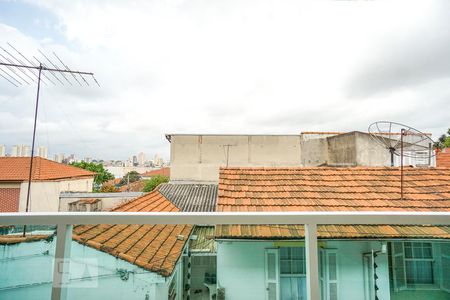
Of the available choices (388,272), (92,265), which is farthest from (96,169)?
(388,272)

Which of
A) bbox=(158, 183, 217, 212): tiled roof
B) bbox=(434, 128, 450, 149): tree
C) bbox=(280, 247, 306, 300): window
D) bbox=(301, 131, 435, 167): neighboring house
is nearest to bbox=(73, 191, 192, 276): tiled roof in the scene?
bbox=(280, 247, 306, 300): window

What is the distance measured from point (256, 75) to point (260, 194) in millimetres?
7134

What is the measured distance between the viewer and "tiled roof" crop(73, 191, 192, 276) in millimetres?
971

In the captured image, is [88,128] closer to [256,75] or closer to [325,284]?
[256,75]

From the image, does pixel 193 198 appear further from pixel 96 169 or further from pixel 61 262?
pixel 96 169

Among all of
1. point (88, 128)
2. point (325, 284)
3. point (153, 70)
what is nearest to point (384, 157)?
point (153, 70)

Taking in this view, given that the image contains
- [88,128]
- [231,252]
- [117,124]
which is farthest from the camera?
[117,124]

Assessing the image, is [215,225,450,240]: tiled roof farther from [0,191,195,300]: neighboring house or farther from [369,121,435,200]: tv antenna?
[369,121,435,200]: tv antenna

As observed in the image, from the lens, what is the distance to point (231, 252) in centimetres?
113

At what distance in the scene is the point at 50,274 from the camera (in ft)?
3.13

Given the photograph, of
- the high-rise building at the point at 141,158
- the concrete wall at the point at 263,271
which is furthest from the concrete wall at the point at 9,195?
the high-rise building at the point at 141,158

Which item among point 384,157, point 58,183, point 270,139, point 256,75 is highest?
point 256,75

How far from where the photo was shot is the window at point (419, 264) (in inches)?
39.3

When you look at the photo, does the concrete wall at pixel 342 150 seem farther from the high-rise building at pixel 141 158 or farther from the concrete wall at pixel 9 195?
the high-rise building at pixel 141 158
